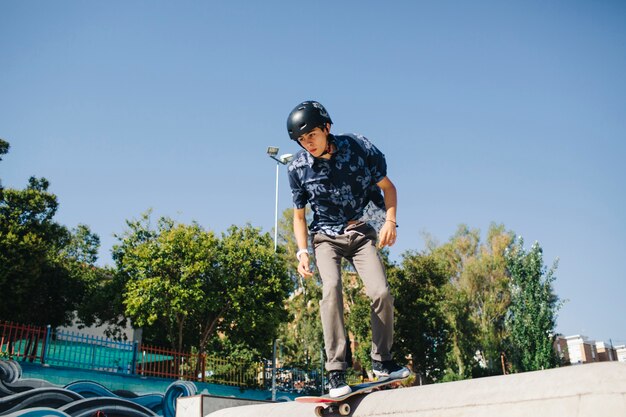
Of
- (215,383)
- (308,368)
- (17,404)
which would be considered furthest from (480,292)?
(17,404)

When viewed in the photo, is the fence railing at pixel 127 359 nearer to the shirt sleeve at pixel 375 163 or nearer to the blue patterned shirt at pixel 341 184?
the blue patterned shirt at pixel 341 184

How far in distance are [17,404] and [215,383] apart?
832cm

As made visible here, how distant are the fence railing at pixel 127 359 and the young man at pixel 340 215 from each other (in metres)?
13.8

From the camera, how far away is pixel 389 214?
4.50 meters

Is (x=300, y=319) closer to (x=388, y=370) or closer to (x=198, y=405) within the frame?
(x=198, y=405)

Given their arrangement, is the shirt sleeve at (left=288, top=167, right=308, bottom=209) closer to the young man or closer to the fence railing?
the young man

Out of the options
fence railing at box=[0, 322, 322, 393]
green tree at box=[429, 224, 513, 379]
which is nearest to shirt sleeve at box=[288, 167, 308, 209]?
fence railing at box=[0, 322, 322, 393]

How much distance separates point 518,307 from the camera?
36719 millimetres

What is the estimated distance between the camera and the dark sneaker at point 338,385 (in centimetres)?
362

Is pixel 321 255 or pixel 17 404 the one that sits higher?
pixel 321 255

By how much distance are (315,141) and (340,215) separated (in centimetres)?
73

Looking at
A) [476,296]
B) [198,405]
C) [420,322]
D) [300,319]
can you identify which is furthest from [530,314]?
[198,405]

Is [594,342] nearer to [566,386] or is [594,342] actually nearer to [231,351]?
[231,351]

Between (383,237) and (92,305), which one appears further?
(92,305)
